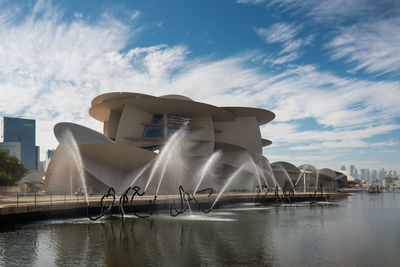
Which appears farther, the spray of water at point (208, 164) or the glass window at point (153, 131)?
the spray of water at point (208, 164)

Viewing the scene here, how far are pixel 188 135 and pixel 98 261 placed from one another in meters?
48.9

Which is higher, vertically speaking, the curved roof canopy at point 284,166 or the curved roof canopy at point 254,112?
the curved roof canopy at point 254,112

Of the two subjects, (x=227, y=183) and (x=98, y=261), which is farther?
(x=227, y=183)

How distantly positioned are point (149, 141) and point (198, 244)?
42.6 meters

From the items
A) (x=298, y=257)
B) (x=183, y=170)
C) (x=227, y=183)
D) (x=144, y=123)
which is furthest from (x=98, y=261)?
(x=227, y=183)

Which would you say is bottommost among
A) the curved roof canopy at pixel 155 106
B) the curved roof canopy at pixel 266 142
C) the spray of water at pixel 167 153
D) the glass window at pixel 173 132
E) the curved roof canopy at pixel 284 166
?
the curved roof canopy at pixel 284 166

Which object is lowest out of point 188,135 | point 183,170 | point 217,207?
point 217,207

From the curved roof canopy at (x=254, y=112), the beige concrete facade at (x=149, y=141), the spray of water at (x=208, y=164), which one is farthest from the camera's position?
the curved roof canopy at (x=254, y=112)

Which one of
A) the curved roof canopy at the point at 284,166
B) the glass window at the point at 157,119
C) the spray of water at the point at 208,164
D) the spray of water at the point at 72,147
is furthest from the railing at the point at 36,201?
the curved roof canopy at the point at 284,166

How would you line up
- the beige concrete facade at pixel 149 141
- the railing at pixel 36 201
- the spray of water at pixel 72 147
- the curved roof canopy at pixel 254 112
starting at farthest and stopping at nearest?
1. the curved roof canopy at pixel 254 112
2. the beige concrete facade at pixel 149 141
3. the spray of water at pixel 72 147
4. the railing at pixel 36 201

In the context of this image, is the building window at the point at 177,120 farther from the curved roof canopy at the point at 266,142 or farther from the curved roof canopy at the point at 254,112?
the curved roof canopy at the point at 266,142

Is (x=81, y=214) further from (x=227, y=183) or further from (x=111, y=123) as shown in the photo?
(x=227, y=183)

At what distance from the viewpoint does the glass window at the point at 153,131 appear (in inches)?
2315

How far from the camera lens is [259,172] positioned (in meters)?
70.2
